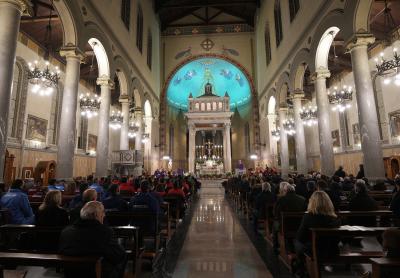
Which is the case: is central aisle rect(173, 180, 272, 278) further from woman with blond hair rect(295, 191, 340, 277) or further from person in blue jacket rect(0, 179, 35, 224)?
A: person in blue jacket rect(0, 179, 35, 224)

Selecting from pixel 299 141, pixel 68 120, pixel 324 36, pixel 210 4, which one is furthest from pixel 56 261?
pixel 210 4

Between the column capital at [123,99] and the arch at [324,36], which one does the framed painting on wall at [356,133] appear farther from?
the column capital at [123,99]

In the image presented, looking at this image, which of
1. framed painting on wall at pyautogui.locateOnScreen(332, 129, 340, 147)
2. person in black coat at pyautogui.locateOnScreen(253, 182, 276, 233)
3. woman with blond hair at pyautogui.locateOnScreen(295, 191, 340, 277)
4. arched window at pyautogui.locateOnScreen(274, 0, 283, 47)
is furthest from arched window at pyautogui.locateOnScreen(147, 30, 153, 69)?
woman with blond hair at pyautogui.locateOnScreen(295, 191, 340, 277)

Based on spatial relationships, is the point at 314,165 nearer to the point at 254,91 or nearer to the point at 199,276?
the point at 254,91

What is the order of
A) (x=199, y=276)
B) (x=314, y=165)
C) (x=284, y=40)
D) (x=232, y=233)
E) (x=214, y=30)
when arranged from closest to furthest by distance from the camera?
1. (x=199, y=276)
2. (x=232, y=233)
3. (x=284, y=40)
4. (x=314, y=165)
5. (x=214, y=30)

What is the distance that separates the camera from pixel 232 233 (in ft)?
18.5

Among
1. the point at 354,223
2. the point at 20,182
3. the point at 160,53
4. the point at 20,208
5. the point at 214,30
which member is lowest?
the point at 354,223

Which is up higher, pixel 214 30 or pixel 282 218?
pixel 214 30

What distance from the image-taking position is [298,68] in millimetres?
12391

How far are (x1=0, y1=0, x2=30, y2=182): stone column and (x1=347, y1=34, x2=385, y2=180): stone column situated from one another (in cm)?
914

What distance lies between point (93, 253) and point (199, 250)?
2.77 meters

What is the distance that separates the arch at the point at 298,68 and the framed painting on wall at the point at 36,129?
41.7 ft

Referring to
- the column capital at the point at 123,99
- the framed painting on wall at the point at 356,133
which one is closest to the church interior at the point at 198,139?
the framed painting on wall at the point at 356,133

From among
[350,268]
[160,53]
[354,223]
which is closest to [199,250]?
[350,268]
